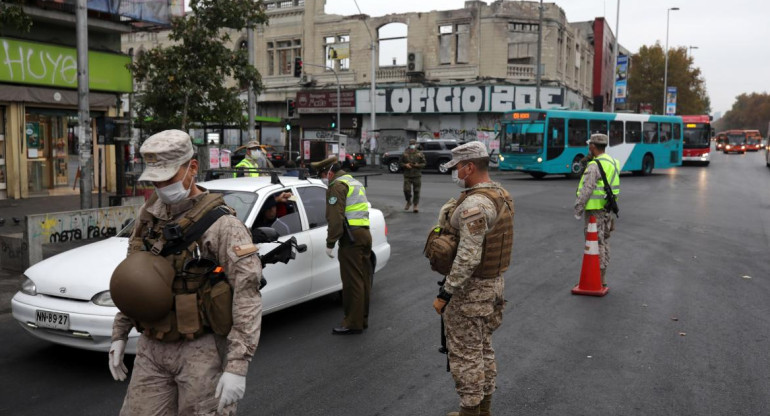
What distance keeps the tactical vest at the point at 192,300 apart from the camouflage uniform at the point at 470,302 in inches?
61.7

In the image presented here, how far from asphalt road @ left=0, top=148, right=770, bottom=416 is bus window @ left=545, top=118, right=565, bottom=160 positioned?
56.0 ft

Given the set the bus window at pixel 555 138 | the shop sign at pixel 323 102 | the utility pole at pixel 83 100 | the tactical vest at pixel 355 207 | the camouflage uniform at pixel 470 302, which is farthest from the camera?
the shop sign at pixel 323 102

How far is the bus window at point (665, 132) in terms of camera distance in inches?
1254

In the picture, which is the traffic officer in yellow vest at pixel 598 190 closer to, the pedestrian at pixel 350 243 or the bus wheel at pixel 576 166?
the pedestrian at pixel 350 243

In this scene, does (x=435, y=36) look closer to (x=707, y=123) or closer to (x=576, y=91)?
(x=576, y=91)

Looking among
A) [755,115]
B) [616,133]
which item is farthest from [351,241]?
[755,115]

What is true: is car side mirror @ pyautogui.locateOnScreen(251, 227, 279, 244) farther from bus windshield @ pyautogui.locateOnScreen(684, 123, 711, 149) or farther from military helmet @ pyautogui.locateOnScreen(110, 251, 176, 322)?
bus windshield @ pyautogui.locateOnScreen(684, 123, 711, 149)

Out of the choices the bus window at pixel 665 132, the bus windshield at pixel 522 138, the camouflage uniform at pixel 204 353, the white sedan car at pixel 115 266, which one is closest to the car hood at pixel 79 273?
the white sedan car at pixel 115 266

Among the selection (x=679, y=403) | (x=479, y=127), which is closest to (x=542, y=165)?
(x=479, y=127)

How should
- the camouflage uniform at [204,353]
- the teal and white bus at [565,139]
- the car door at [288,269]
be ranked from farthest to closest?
Answer: the teal and white bus at [565,139], the car door at [288,269], the camouflage uniform at [204,353]

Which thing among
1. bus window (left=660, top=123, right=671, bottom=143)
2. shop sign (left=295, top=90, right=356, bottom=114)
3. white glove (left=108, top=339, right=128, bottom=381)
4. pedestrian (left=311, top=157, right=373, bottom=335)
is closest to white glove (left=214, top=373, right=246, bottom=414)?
white glove (left=108, top=339, right=128, bottom=381)

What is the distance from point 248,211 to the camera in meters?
6.34

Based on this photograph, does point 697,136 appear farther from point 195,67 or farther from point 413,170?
point 195,67

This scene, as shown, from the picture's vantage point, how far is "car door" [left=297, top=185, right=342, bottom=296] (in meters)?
6.93
